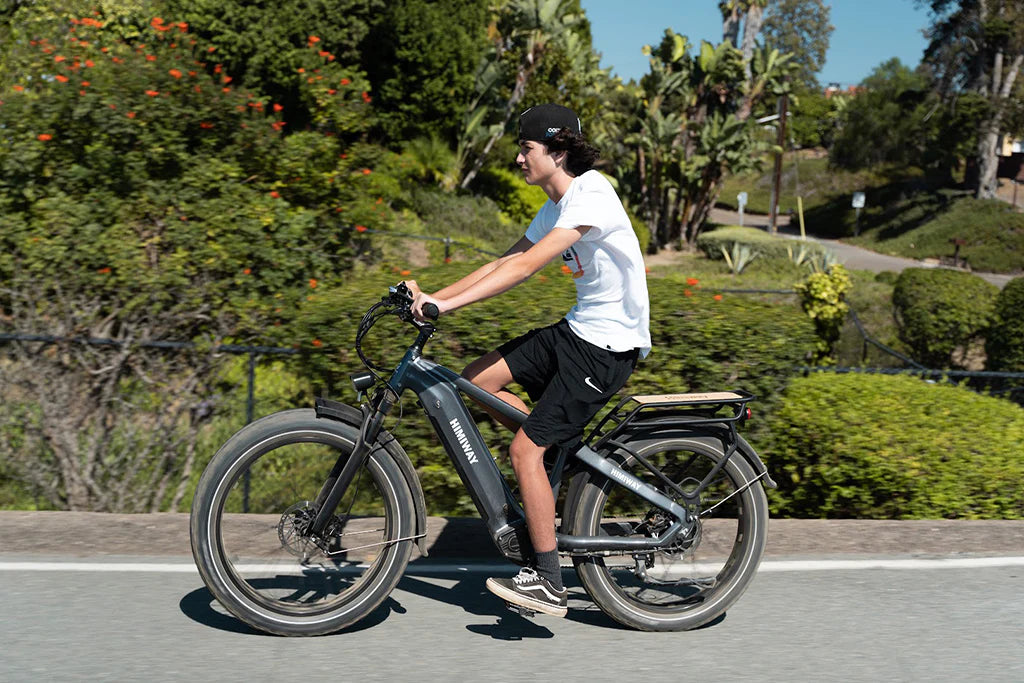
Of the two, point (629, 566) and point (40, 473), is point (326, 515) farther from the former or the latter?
point (40, 473)

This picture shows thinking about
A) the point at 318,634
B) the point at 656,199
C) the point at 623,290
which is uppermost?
the point at 656,199

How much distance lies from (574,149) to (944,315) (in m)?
18.4

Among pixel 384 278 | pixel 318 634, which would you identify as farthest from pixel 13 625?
pixel 384 278

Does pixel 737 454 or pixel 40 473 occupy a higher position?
pixel 737 454

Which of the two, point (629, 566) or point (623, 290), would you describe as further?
point (629, 566)

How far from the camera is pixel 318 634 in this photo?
161 inches

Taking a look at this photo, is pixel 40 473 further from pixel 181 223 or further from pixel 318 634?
pixel 318 634

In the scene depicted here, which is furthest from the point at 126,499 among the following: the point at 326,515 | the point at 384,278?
the point at 326,515

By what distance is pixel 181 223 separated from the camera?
7.62 metres

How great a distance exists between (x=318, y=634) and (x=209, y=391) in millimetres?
3035

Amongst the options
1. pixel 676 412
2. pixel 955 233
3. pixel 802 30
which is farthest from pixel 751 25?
pixel 802 30

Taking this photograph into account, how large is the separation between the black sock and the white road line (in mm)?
810

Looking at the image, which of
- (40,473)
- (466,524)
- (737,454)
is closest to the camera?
(737,454)

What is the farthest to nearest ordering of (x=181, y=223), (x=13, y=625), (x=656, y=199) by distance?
1. (x=656, y=199)
2. (x=181, y=223)
3. (x=13, y=625)
